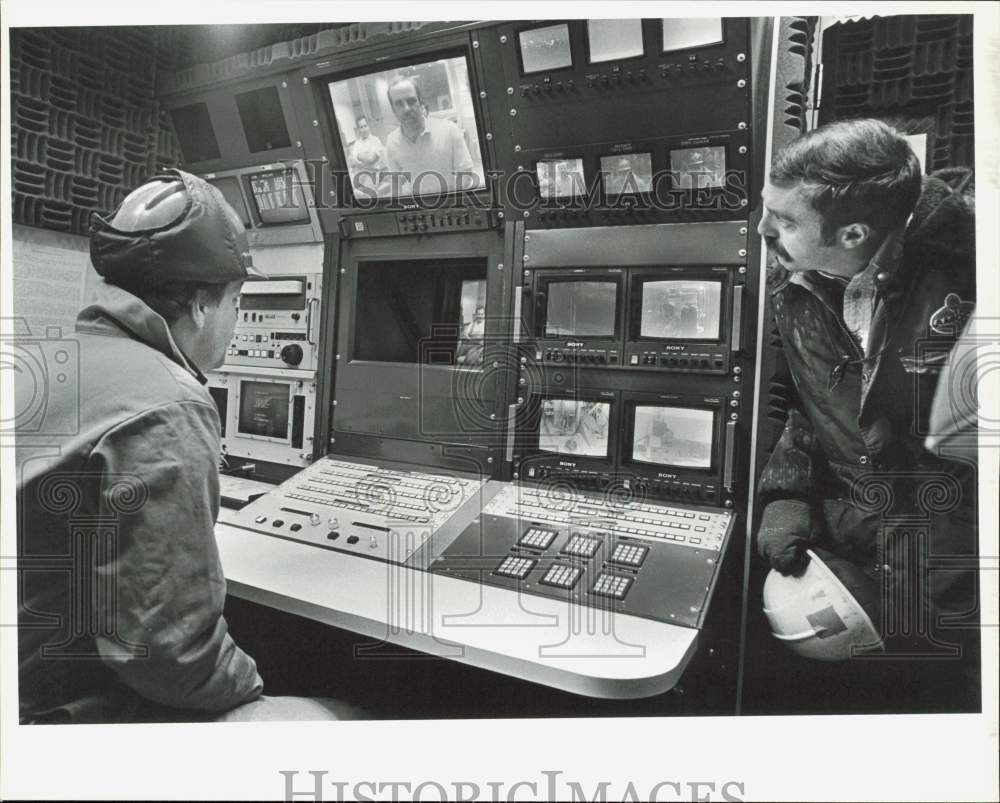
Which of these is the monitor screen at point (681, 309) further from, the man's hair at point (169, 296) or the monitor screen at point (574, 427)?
the man's hair at point (169, 296)

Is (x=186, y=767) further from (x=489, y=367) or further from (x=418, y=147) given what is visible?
(x=418, y=147)

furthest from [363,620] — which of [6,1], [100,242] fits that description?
[6,1]

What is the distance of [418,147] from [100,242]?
3.11 ft

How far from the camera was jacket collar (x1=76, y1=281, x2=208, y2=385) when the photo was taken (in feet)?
4.91

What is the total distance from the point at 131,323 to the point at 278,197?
787 millimetres

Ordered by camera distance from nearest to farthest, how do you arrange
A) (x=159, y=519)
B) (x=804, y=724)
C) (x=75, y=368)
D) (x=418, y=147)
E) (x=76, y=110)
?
(x=159, y=519) → (x=75, y=368) → (x=804, y=724) → (x=76, y=110) → (x=418, y=147)

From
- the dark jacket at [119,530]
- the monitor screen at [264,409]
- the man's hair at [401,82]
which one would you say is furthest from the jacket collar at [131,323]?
the man's hair at [401,82]

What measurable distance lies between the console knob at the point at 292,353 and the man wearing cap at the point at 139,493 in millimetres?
264

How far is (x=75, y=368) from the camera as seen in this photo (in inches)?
60.6

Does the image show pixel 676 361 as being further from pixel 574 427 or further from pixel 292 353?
pixel 292 353

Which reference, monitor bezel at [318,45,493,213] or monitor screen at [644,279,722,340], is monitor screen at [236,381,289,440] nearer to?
monitor bezel at [318,45,493,213]

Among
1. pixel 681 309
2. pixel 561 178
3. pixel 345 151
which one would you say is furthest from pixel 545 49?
pixel 681 309

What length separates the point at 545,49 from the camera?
1741mm

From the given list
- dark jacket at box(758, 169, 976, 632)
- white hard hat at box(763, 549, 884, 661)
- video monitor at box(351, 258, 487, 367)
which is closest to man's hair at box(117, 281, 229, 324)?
video monitor at box(351, 258, 487, 367)
